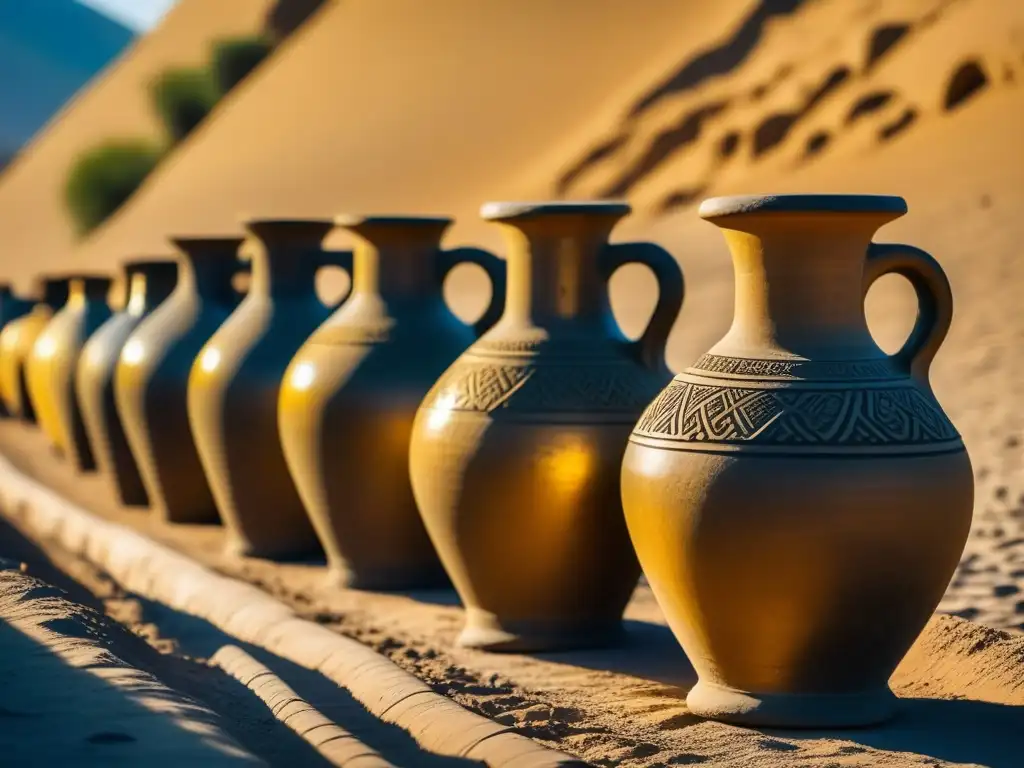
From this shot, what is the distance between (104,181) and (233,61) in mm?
5119

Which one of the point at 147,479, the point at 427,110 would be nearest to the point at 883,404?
Answer: the point at 147,479

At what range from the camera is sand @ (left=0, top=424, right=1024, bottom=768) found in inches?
175

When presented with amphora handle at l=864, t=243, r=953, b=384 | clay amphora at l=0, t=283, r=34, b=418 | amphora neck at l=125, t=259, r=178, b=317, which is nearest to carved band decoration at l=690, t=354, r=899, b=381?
amphora handle at l=864, t=243, r=953, b=384

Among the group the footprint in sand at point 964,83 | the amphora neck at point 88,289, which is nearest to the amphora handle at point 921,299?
the amphora neck at point 88,289

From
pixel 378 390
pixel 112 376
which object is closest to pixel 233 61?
pixel 112 376

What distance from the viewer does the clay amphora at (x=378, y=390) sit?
22.1 feet

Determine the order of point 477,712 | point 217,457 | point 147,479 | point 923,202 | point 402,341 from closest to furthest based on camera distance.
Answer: point 477,712, point 402,341, point 217,457, point 147,479, point 923,202

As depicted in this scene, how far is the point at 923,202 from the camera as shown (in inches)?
619

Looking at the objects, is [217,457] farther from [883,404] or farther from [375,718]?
[883,404]

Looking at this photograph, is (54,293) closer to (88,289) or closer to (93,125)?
(88,289)

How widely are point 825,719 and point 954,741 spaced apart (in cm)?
32

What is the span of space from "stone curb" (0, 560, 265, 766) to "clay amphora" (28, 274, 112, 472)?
241 inches

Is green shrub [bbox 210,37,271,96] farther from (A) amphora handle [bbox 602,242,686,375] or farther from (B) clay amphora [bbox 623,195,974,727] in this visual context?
(B) clay amphora [bbox 623,195,974,727]

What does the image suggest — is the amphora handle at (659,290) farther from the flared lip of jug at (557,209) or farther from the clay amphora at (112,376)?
the clay amphora at (112,376)
